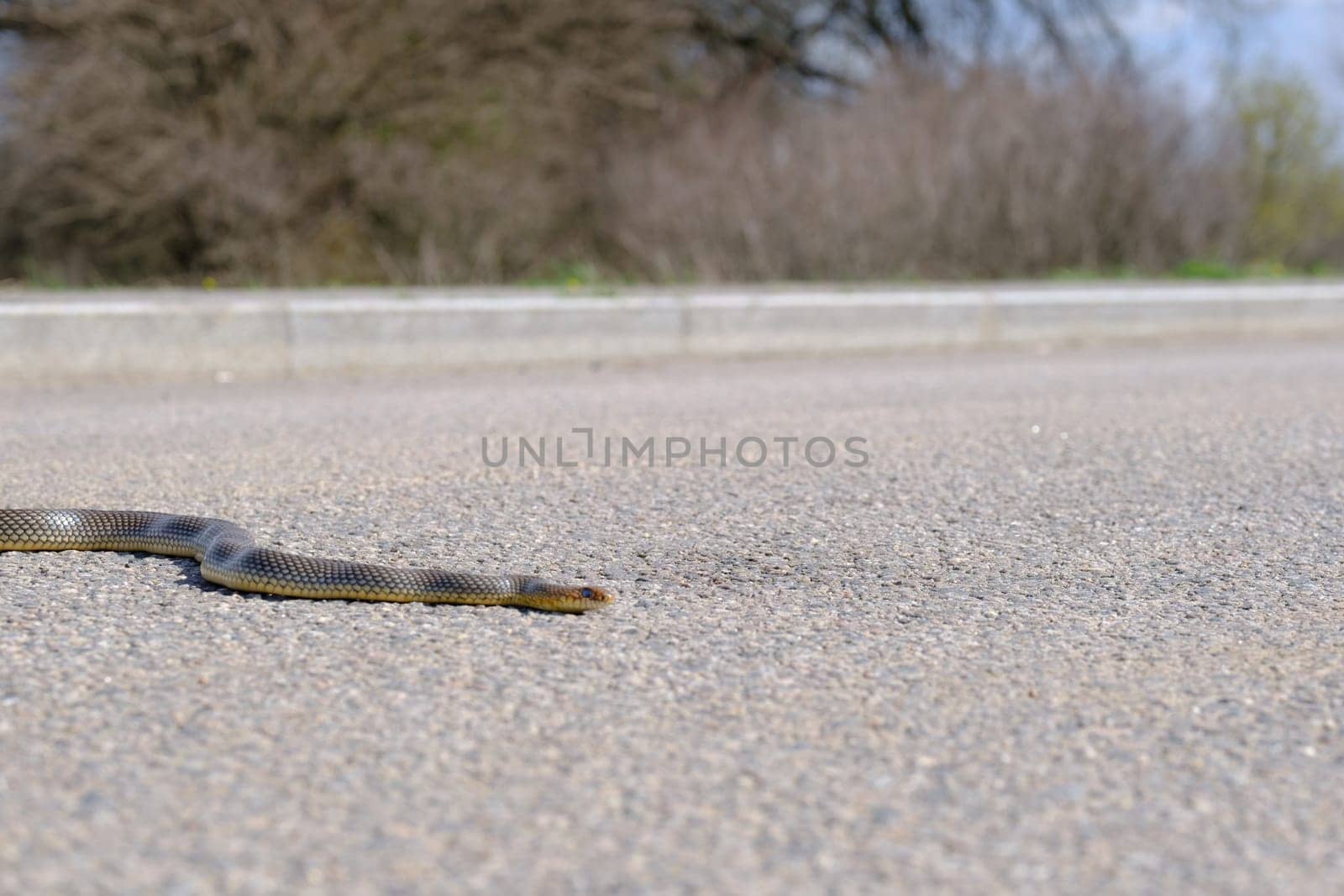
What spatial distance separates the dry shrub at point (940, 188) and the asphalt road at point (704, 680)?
375 inches

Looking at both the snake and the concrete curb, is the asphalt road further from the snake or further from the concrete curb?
the concrete curb

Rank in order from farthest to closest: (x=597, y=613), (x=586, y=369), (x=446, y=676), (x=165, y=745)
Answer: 1. (x=586, y=369)
2. (x=597, y=613)
3. (x=446, y=676)
4. (x=165, y=745)

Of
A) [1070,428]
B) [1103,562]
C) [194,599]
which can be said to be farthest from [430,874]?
[1070,428]

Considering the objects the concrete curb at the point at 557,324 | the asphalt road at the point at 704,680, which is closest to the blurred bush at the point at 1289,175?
the concrete curb at the point at 557,324

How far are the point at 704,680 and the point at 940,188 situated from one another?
13907 millimetres

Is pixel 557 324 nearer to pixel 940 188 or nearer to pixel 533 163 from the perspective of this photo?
pixel 940 188

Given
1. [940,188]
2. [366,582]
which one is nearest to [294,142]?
[940,188]

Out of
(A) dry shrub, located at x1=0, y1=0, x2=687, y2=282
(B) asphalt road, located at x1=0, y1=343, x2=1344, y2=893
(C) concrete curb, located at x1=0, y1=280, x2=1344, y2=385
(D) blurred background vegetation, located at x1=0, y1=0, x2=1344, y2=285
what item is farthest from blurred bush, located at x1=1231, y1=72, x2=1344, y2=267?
(B) asphalt road, located at x1=0, y1=343, x2=1344, y2=893

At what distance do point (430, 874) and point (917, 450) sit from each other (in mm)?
4738

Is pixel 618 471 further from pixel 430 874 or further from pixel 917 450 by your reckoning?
pixel 430 874

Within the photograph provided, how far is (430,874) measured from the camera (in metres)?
2.66

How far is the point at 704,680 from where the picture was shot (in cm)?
371

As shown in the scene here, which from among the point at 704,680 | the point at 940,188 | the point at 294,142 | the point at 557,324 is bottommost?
the point at 704,680

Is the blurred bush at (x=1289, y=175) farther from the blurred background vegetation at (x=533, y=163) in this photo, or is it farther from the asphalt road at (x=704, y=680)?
the asphalt road at (x=704, y=680)
